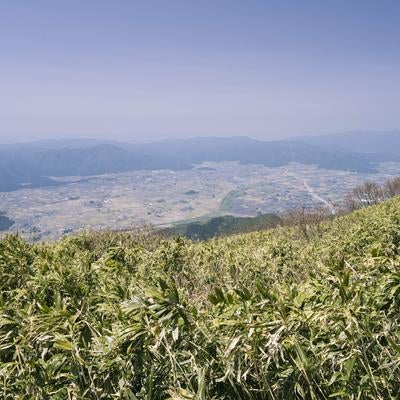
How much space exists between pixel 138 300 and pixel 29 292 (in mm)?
3190

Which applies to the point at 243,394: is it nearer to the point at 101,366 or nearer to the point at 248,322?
the point at 248,322

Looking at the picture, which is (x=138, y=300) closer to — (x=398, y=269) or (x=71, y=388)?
(x=71, y=388)

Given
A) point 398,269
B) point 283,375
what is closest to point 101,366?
point 283,375

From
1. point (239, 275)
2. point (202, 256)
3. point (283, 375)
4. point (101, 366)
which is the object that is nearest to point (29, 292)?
point (101, 366)

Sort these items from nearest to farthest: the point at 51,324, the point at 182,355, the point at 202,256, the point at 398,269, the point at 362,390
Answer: the point at 362,390 < the point at 182,355 < the point at 51,324 < the point at 398,269 < the point at 202,256

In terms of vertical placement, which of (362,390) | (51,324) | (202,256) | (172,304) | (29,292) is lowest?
(202,256)

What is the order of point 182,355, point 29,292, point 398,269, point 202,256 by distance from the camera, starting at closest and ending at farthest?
point 182,355 < point 398,269 < point 29,292 < point 202,256

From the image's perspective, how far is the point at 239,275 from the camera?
9.87 m

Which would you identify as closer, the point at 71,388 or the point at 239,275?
the point at 71,388

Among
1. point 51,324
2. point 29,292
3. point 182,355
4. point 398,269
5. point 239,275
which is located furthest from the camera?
point 239,275

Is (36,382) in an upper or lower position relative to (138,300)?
lower

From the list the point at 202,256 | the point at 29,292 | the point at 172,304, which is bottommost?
the point at 202,256

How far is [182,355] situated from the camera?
2740 millimetres

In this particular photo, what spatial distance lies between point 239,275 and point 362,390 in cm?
732
